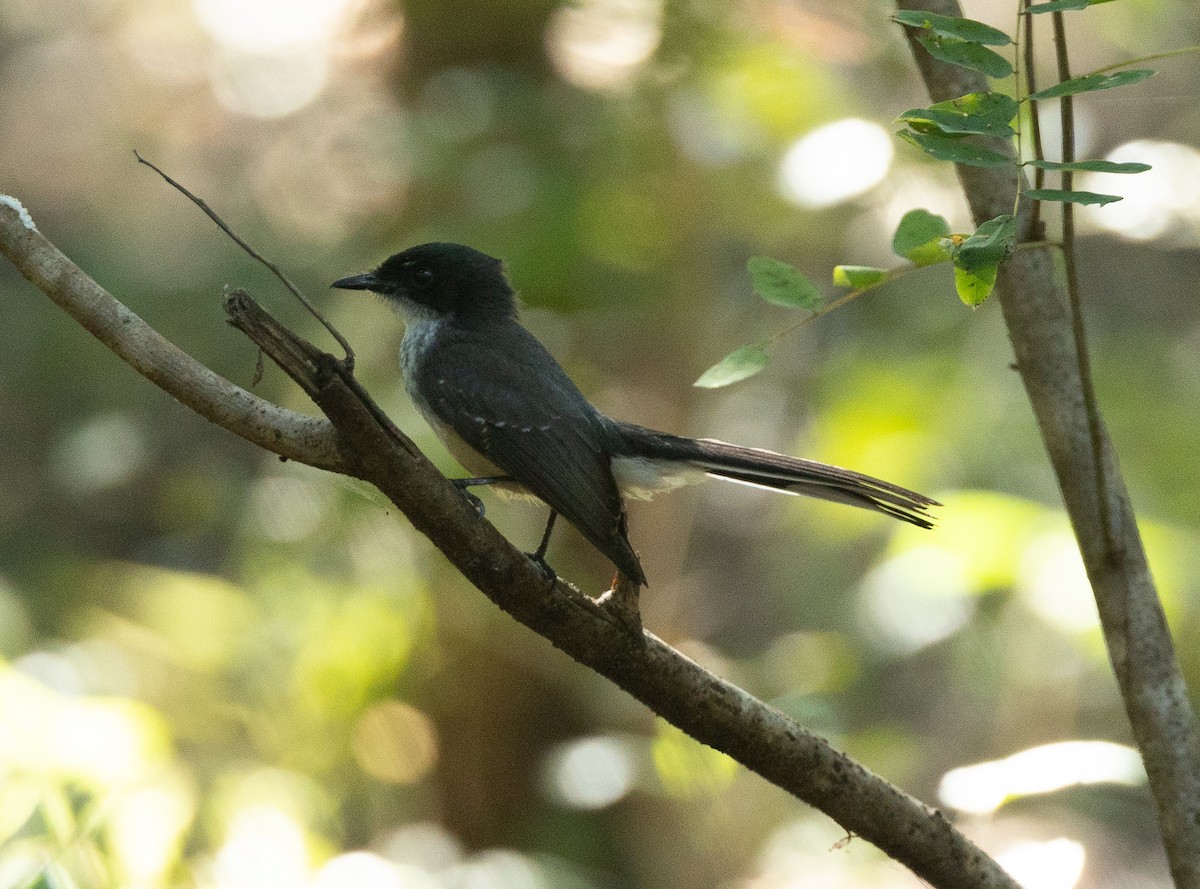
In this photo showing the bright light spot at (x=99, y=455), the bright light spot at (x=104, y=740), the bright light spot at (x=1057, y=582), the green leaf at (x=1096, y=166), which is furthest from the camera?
the bright light spot at (x=99, y=455)

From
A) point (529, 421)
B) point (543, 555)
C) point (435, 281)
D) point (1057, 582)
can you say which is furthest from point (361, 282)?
point (1057, 582)

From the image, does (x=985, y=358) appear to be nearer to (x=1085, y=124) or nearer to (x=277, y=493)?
(x=1085, y=124)

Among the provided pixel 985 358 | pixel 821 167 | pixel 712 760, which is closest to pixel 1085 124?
pixel 985 358

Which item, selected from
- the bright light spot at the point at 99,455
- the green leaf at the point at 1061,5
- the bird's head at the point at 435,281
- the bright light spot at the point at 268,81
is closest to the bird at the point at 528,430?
the bird's head at the point at 435,281

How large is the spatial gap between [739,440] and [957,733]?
2.03 metres

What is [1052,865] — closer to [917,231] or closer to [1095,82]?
[917,231]

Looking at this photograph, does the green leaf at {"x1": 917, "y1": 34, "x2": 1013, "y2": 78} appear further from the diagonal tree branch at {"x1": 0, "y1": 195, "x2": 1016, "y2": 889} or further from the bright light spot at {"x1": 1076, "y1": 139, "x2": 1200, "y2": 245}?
the bright light spot at {"x1": 1076, "y1": 139, "x2": 1200, "y2": 245}

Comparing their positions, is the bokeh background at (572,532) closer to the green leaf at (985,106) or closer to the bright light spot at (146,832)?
the bright light spot at (146,832)

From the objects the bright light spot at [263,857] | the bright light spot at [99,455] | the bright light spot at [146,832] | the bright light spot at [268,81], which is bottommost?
the bright light spot at [146,832]

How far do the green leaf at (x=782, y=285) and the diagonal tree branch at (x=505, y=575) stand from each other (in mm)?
706

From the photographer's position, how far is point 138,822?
3035 millimetres

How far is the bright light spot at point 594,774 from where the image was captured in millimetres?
4500

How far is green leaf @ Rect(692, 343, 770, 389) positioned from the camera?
2.25 m

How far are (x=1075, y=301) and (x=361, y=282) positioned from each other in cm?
258
